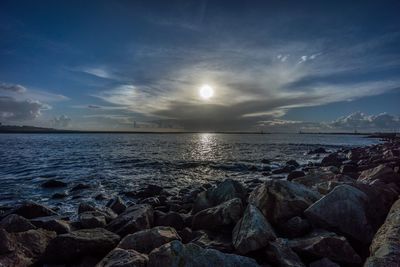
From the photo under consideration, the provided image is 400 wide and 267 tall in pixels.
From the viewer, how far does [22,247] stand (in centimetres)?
654

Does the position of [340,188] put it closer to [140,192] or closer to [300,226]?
[300,226]

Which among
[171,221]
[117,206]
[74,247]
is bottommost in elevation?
[117,206]

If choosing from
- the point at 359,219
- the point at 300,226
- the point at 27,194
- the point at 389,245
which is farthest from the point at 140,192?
the point at 389,245

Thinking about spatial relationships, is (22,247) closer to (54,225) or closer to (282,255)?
(54,225)

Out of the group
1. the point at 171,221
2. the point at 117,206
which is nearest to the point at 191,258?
the point at 171,221

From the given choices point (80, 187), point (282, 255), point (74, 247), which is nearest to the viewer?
point (282, 255)

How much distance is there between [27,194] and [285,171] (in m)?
21.8

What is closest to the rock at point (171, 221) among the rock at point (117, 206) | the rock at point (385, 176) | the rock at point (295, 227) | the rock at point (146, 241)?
the rock at point (146, 241)

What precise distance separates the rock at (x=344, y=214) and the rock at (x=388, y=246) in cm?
75

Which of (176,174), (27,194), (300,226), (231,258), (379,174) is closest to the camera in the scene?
(231,258)

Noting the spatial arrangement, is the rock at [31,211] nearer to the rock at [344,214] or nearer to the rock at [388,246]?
the rock at [344,214]

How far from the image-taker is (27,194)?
16.4 metres

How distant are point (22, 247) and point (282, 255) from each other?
6.45 meters

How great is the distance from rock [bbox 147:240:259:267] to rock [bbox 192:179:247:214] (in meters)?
5.23
